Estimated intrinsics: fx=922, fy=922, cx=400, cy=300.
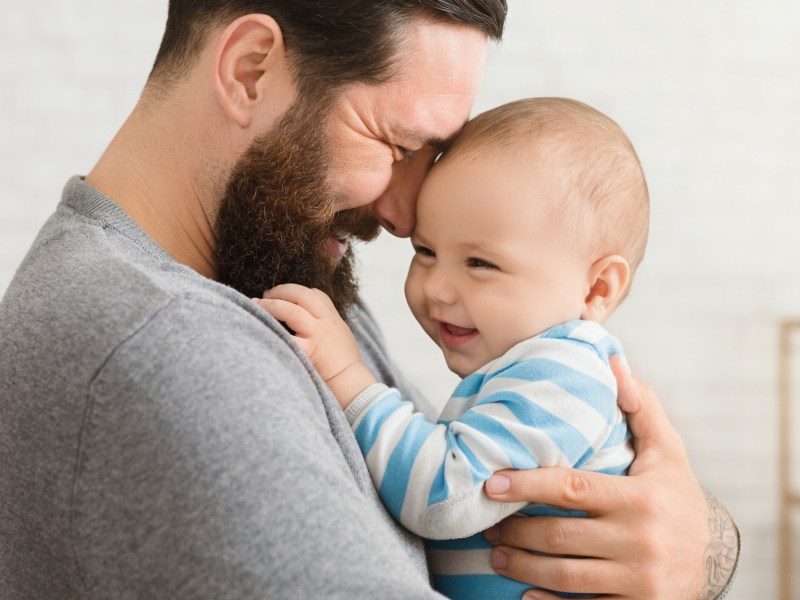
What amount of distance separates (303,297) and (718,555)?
2.42 feet

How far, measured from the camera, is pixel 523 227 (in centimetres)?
132

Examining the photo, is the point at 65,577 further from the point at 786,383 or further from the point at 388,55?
the point at 786,383

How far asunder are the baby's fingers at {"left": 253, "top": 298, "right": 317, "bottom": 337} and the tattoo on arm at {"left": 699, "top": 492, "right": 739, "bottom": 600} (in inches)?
26.6

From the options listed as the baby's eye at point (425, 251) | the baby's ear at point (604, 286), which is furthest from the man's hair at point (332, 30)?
the baby's ear at point (604, 286)

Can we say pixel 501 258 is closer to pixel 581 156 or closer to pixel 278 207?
pixel 581 156

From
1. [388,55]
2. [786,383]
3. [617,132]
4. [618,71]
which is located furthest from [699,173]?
[388,55]

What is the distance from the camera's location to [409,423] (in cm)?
118

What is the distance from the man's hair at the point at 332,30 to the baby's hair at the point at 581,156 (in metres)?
0.16

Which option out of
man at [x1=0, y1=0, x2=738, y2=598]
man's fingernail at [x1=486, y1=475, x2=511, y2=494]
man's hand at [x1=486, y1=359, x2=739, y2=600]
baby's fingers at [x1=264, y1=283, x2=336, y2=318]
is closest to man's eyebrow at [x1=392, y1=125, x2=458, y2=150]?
man at [x1=0, y1=0, x2=738, y2=598]

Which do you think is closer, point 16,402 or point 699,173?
point 16,402

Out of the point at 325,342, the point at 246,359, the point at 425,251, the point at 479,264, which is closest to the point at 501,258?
the point at 479,264

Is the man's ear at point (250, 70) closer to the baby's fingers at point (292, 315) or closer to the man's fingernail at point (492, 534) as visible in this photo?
the baby's fingers at point (292, 315)

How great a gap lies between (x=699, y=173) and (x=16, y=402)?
109 inches

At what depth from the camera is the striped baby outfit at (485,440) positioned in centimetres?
113
